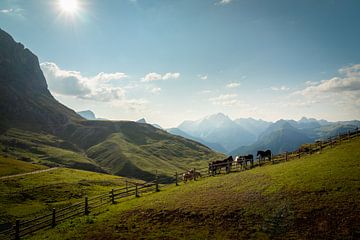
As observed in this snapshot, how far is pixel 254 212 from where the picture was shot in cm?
2361

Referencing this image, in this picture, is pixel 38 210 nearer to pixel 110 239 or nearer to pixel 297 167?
pixel 110 239

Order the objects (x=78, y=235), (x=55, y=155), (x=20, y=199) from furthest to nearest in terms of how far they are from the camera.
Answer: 1. (x=55, y=155)
2. (x=20, y=199)
3. (x=78, y=235)

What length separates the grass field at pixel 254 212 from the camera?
20484mm

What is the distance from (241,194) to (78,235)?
17.1 metres

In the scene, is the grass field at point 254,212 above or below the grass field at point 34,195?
above

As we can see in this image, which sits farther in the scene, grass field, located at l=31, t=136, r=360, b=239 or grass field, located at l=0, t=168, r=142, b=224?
grass field, located at l=0, t=168, r=142, b=224

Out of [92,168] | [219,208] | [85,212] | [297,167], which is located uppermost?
[297,167]

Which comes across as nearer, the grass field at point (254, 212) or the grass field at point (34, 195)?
the grass field at point (254, 212)

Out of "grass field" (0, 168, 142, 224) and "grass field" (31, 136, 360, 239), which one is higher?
"grass field" (31, 136, 360, 239)

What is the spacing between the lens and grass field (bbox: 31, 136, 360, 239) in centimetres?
2048

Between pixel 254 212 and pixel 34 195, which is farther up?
pixel 254 212

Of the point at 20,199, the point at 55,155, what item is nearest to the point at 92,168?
the point at 55,155

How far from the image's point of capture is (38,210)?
45.8m

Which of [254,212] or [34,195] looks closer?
[254,212]
